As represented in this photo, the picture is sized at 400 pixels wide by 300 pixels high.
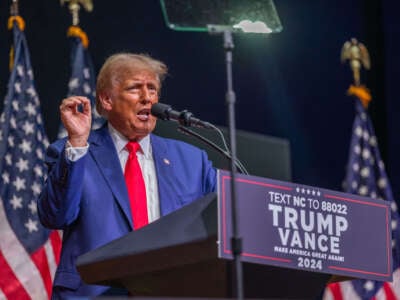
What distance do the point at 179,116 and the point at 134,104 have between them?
0.66 m

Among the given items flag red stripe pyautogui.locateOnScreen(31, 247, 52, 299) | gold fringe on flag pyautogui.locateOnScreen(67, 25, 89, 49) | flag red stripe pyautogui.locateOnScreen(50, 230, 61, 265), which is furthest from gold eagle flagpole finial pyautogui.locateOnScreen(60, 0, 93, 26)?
flag red stripe pyautogui.locateOnScreen(31, 247, 52, 299)

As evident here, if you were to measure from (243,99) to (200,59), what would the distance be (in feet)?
1.31

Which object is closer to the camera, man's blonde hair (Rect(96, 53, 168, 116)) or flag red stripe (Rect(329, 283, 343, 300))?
man's blonde hair (Rect(96, 53, 168, 116))

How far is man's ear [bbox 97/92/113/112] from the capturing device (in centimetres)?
373

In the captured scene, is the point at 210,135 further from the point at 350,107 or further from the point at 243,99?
the point at 350,107

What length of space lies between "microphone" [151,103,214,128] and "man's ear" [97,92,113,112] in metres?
0.60

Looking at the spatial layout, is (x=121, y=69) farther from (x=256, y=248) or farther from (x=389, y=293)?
(x=389, y=293)

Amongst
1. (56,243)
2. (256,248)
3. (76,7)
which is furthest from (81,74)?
(256,248)

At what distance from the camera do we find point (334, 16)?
22.1 ft

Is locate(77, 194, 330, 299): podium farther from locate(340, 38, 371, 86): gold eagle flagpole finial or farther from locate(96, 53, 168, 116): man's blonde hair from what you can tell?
locate(340, 38, 371, 86): gold eagle flagpole finial

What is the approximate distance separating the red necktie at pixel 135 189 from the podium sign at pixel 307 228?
874mm

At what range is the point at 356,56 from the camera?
6.43 metres

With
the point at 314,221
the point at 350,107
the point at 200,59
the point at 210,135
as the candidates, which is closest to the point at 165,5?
the point at 314,221

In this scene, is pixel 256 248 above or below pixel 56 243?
below
